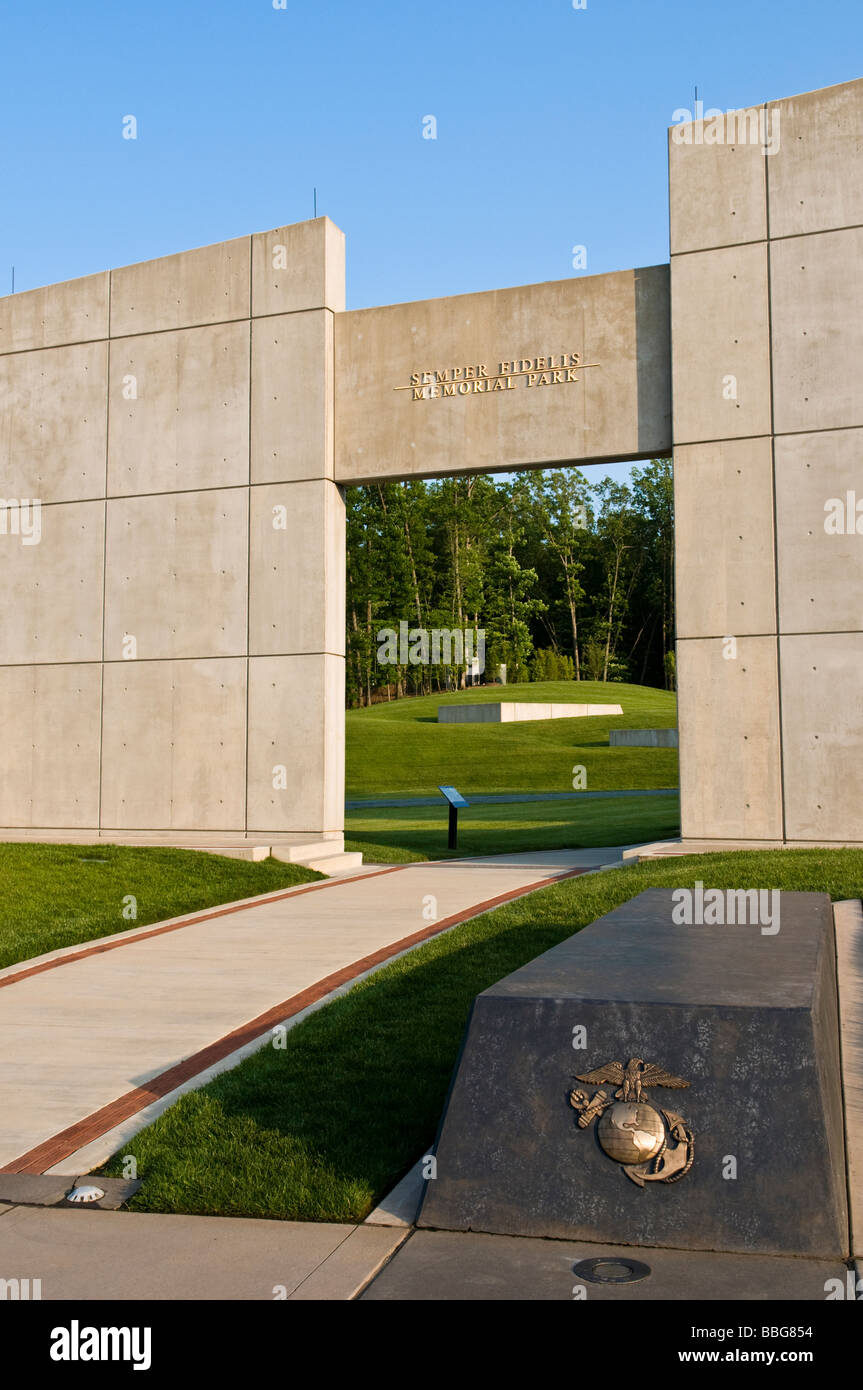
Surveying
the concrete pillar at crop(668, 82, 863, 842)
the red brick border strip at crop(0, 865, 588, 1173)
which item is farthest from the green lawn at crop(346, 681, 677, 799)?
the red brick border strip at crop(0, 865, 588, 1173)

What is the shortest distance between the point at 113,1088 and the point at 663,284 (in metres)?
12.2

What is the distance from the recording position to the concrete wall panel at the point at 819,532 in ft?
44.0

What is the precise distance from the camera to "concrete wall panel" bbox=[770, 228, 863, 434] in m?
13.6

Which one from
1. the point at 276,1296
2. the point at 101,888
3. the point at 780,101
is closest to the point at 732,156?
the point at 780,101

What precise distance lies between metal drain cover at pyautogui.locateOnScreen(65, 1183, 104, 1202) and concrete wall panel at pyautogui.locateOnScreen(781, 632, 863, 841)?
34.0ft

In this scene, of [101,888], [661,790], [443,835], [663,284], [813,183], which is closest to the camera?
[101,888]

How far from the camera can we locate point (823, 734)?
13422 millimetres

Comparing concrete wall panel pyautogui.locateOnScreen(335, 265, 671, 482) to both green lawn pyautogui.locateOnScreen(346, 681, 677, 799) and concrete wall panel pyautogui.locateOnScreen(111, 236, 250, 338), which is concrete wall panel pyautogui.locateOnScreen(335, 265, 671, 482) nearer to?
concrete wall panel pyautogui.locateOnScreen(111, 236, 250, 338)

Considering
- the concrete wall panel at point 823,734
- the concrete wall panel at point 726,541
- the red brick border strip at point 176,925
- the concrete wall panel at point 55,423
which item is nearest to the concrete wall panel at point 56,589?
the concrete wall panel at point 55,423

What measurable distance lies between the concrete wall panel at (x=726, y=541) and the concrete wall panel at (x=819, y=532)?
0.57ft

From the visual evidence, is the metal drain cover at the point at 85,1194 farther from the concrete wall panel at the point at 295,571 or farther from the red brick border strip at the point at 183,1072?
the concrete wall panel at the point at 295,571

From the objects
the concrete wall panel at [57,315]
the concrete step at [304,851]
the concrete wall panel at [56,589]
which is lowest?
the concrete step at [304,851]

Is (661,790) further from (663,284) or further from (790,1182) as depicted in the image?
(790,1182)

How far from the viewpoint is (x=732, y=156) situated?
14.2 meters
